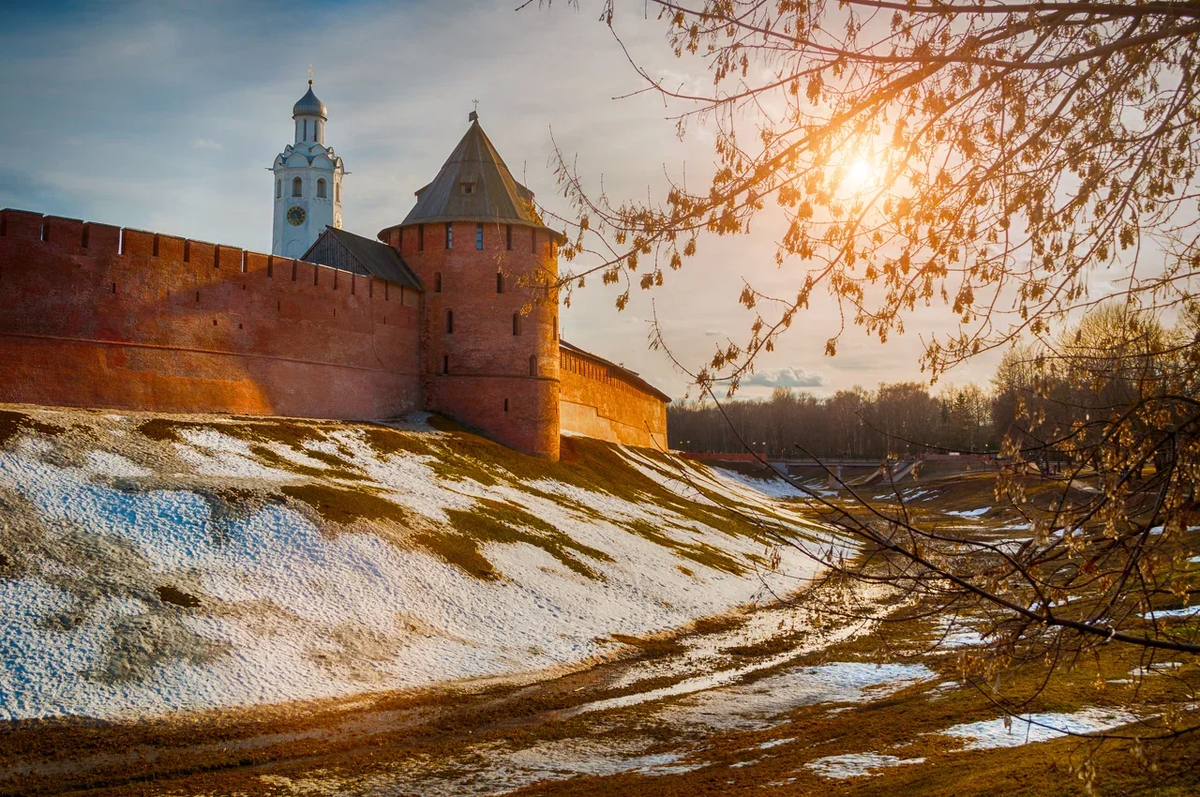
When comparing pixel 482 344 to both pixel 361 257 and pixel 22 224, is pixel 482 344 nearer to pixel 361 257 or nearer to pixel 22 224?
pixel 361 257

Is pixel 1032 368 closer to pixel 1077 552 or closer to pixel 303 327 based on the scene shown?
pixel 1077 552

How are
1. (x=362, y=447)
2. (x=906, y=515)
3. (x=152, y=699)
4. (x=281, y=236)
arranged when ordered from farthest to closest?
(x=281, y=236) < (x=362, y=447) < (x=152, y=699) < (x=906, y=515)

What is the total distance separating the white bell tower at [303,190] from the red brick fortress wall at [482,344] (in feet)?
151

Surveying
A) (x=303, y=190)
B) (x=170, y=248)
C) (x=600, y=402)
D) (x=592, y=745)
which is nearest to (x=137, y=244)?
(x=170, y=248)

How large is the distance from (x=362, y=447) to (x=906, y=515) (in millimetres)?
26712

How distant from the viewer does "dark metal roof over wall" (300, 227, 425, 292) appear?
37688 millimetres

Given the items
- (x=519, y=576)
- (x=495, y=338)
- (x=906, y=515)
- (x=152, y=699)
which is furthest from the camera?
(x=495, y=338)

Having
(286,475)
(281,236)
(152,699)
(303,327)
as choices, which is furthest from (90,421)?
(281,236)

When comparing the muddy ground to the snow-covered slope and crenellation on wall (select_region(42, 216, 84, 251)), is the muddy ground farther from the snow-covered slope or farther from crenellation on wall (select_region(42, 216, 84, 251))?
crenellation on wall (select_region(42, 216, 84, 251))

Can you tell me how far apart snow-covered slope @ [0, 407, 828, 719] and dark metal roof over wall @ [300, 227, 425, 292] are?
922cm

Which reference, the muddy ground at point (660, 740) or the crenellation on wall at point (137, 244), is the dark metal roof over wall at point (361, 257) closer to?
the crenellation on wall at point (137, 244)

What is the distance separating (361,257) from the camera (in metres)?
37.9

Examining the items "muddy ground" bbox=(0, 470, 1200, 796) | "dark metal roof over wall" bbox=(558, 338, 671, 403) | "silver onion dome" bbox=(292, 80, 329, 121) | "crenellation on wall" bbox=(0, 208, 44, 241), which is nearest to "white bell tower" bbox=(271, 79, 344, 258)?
"silver onion dome" bbox=(292, 80, 329, 121)

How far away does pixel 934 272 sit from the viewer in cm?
639
